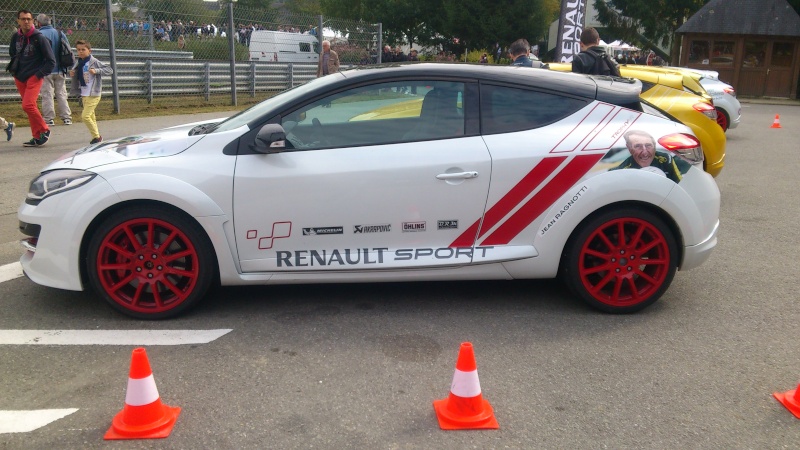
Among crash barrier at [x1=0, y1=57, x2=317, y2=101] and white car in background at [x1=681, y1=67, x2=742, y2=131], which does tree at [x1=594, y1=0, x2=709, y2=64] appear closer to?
crash barrier at [x1=0, y1=57, x2=317, y2=101]

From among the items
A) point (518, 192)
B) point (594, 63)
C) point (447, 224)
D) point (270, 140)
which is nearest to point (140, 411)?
point (270, 140)

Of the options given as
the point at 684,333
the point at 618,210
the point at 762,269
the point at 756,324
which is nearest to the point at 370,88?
the point at 618,210

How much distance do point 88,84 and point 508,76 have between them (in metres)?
7.97

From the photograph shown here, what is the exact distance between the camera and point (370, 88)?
14.7 feet

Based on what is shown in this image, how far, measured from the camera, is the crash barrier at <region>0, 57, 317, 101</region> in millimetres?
15301

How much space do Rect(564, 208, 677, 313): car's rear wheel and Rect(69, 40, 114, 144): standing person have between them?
814 centimetres

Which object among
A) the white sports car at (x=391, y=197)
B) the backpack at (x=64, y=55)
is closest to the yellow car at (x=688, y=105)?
the white sports car at (x=391, y=197)

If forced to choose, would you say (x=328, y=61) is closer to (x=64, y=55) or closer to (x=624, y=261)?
(x=64, y=55)

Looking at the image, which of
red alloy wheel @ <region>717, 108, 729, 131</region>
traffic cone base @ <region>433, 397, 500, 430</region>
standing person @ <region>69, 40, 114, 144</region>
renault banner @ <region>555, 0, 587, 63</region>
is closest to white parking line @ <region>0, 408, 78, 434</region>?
traffic cone base @ <region>433, 397, 500, 430</region>

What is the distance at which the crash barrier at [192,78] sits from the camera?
15301 millimetres

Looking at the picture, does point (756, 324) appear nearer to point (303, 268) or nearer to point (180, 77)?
point (303, 268)

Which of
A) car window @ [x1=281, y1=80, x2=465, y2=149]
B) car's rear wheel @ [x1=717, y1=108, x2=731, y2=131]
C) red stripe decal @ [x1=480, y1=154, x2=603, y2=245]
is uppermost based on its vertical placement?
car window @ [x1=281, y1=80, x2=465, y2=149]

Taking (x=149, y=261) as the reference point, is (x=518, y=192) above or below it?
above

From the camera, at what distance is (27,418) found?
10.6 feet
